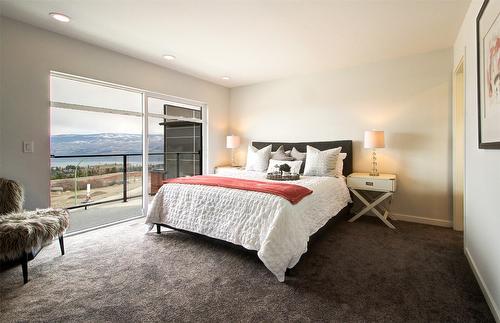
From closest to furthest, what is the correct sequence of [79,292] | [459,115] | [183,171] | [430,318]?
[430,318], [79,292], [459,115], [183,171]

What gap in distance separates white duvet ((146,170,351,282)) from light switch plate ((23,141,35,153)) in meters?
1.47

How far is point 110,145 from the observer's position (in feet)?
13.7

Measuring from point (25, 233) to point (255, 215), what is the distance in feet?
6.25

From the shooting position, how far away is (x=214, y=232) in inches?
101

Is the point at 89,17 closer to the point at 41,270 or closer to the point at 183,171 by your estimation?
the point at 41,270

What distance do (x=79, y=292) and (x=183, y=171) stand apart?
10.6 ft

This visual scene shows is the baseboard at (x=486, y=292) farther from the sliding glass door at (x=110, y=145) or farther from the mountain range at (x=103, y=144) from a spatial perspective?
the mountain range at (x=103, y=144)

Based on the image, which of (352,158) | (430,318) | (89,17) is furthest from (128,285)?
(352,158)

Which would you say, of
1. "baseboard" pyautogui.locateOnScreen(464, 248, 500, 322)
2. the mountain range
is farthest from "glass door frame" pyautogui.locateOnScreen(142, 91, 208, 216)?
"baseboard" pyautogui.locateOnScreen(464, 248, 500, 322)

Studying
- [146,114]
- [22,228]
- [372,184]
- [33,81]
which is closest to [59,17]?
[33,81]

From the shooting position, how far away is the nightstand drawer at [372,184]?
3273mm

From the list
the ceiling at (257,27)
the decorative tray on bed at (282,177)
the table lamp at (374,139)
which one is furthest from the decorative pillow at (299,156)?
the ceiling at (257,27)

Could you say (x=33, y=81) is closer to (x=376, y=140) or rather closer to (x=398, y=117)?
(x=376, y=140)

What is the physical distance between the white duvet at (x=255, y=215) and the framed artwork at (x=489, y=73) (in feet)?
4.71
